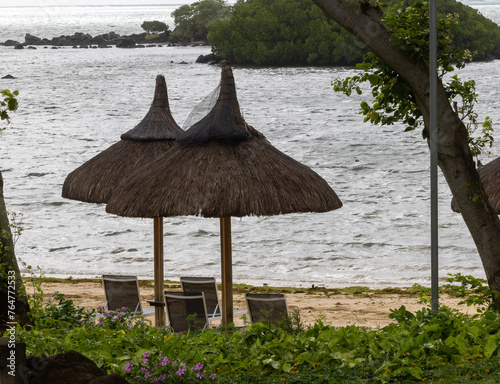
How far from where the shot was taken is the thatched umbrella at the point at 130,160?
745 cm

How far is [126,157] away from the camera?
7.59 m

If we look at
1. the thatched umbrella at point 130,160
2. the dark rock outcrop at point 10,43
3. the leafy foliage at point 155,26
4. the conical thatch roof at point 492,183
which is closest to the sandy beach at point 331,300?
the conical thatch roof at point 492,183

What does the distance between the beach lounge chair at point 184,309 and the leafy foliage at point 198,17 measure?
85.0m

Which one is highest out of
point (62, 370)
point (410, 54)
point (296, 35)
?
point (296, 35)

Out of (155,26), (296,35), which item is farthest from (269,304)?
(155,26)

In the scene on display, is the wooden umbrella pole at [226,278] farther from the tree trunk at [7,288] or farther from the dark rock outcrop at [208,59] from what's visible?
the dark rock outcrop at [208,59]

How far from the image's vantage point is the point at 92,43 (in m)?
128

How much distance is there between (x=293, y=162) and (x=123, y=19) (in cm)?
18205

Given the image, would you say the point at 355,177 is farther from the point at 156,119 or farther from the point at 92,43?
the point at 92,43

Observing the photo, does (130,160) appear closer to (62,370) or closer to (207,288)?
(207,288)

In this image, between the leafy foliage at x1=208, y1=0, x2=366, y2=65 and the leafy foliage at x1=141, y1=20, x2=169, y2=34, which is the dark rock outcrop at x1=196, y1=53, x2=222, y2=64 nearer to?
the leafy foliage at x1=208, y1=0, x2=366, y2=65

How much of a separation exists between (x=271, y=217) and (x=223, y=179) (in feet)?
46.1

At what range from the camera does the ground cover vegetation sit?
4062mm

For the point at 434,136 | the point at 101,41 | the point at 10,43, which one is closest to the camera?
the point at 434,136
